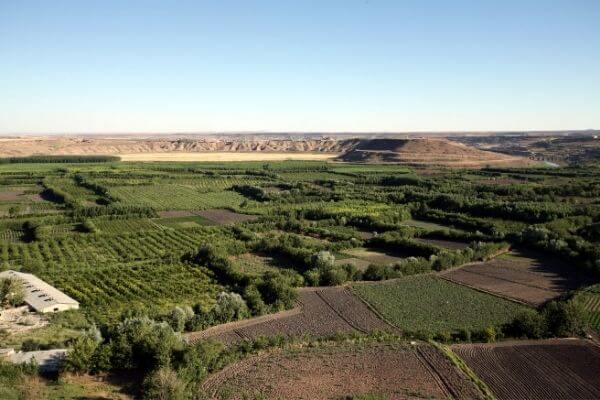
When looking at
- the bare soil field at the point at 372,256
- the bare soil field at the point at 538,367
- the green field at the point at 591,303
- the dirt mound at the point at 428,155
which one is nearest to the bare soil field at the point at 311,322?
the bare soil field at the point at 538,367

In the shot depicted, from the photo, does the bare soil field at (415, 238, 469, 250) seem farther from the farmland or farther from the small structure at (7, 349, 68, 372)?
the small structure at (7, 349, 68, 372)

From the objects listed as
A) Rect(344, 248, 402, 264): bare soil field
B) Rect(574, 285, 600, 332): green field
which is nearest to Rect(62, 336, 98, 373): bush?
Rect(344, 248, 402, 264): bare soil field

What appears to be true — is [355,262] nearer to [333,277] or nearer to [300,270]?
[300,270]

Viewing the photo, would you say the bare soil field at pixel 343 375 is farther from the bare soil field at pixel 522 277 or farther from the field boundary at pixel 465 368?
the bare soil field at pixel 522 277

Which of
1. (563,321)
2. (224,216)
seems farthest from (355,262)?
(224,216)

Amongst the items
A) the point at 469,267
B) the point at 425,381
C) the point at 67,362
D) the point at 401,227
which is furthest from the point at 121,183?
the point at 425,381

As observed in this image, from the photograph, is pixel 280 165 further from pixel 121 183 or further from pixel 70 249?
pixel 70 249
